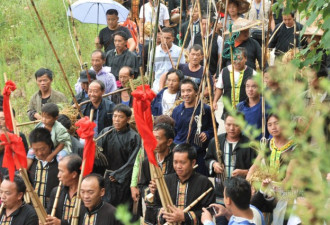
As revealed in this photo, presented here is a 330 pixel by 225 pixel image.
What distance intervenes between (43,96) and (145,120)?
3127 mm

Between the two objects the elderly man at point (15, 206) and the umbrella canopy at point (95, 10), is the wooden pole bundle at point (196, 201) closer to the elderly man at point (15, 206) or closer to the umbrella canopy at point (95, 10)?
the elderly man at point (15, 206)

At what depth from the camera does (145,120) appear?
15.1 ft

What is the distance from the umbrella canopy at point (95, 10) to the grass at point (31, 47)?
157 centimetres

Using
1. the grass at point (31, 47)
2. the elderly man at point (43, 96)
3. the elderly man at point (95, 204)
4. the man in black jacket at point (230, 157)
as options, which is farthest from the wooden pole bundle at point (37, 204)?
the grass at point (31, 47)

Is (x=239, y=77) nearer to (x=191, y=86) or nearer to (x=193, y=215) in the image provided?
(x=191, y=86)

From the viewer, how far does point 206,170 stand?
21.0ft

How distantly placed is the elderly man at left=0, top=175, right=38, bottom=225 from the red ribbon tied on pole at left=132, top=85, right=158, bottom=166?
126 cm

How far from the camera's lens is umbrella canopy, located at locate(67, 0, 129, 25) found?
9742mm

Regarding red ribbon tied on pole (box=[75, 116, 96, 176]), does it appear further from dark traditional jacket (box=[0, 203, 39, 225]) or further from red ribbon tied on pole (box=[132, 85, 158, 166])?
dark traditional jacket (box=[0, 203, 39, 225])

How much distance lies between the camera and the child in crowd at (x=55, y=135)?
5.94 m

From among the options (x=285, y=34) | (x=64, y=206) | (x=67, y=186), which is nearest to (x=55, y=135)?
Result: (x=67, y=186)

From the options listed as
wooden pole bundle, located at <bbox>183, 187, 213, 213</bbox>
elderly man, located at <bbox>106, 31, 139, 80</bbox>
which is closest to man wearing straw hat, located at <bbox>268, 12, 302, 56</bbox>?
elderly man, located at <bbox>106, 31, 139, 80</bbox>

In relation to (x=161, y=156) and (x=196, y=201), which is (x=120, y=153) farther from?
(x=196, y=201)

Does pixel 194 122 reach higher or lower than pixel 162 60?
lower
